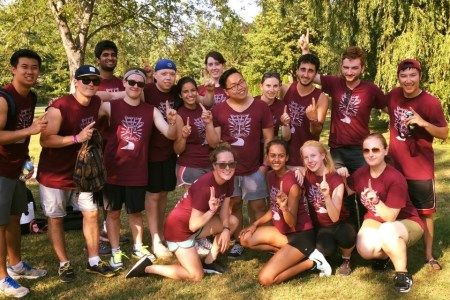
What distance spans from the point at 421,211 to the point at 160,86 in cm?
309

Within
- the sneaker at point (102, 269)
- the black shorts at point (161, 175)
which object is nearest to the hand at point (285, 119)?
the black shorts at point (161, 175)

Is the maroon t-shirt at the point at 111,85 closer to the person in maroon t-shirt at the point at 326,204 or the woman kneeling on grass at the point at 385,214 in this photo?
the person in maroon t-shirt at the point at 326,204

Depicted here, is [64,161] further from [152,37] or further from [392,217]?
[152,37]

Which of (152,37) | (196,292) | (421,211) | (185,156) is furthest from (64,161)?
(152,37)

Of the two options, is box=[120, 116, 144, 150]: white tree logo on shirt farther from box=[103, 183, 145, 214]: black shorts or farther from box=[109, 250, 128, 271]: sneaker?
box=[109, 250, 128, 271]: sneaker

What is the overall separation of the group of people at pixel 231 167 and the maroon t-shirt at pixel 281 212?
0.01 m

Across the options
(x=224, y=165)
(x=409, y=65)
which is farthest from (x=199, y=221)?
(x=409, y=65)

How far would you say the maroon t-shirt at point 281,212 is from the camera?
447 cm

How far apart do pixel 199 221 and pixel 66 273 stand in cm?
144

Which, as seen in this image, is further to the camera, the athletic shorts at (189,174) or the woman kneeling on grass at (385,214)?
the athletic shorts at (189,174)

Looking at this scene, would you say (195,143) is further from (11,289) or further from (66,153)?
(11,289)

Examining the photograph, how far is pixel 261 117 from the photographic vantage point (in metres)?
4.90

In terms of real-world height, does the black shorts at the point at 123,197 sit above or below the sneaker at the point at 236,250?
above

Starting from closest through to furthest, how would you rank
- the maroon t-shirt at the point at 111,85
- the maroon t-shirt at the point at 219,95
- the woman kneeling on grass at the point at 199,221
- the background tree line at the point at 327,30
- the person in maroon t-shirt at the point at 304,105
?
1. the woman kneeling on grass at the point at 199,221
2. the person in maroon t-shirt at the point at 304,105
3. the maroon t-shirt at the point at 111,85
4. the maroon t-shirt at the point at 219,95
5. the background tree line at the point at 327,30
